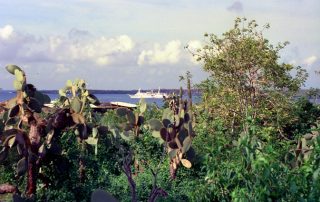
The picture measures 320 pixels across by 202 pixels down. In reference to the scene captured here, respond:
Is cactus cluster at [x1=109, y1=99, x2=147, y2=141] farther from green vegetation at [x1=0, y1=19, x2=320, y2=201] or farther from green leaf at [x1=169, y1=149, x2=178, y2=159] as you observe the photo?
green leaf at [x1=169, y1=149, x2=178, y2=159]

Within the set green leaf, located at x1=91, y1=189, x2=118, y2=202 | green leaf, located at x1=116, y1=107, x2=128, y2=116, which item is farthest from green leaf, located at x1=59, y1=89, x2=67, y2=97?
green leaf, located at x1=91, y1=189, x2=118, y2=202

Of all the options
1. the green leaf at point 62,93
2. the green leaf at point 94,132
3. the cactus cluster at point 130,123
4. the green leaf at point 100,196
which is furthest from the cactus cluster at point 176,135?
the green leaf at point 100,196

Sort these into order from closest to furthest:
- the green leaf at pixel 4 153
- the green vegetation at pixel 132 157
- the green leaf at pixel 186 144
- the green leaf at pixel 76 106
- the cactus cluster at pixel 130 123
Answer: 1. the green vegetation at pixel 132 157
2. the green leaf at pixel 4 153
3. the green leaf at pixel 76 106
4. the green leaf at pixel 186 144
5. the cactus cluster at pixel 130 123

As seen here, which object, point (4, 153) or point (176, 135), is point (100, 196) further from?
point (176, 135)

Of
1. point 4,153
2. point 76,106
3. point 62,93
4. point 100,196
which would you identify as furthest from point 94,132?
point 100,196

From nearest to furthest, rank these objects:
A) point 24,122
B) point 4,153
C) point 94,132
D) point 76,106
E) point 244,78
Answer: point 4,153 < point 76,106 < point 24,122 < point 94,132 < point 244,78

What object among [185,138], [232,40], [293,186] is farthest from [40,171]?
[232,40]

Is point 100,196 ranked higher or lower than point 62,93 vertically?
lower

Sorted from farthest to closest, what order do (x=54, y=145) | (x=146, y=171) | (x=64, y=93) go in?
1. (x=146, y=171)
2. (x=64, y=93)
3. (x=54, y=145)

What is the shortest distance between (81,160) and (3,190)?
1260mm

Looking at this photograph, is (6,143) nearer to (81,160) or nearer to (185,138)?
(81,160)

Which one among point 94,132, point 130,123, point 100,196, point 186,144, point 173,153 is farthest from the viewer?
point 130,123

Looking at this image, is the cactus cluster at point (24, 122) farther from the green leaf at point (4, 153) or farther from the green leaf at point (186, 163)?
the green leaf at point (186, 163)

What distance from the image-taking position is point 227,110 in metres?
15.1
